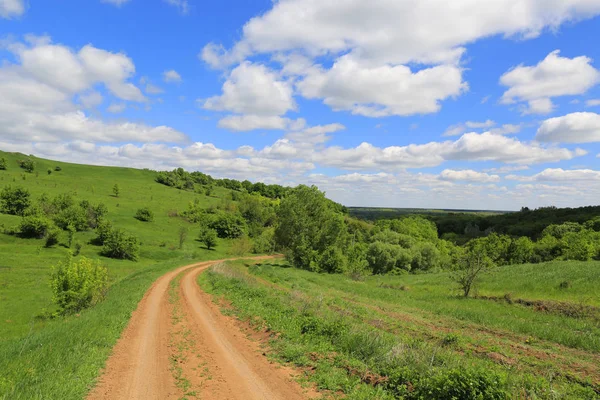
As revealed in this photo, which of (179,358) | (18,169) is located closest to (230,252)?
(179,358)

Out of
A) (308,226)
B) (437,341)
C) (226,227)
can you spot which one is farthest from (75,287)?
(226,227)

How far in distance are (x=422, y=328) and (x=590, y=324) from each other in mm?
10537

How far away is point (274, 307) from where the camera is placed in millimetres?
18719

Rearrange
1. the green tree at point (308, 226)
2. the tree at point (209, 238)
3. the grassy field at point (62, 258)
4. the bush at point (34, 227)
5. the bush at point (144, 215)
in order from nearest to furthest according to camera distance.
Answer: the grassy field at point (62, 258) < the green tree at point (308, 226) < the bush at point (34, 227) < the tree at point (209, 238) < the bush at point (144, 215)

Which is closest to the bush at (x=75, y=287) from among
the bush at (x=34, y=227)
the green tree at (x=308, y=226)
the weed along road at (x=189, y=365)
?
the weed along road at (x=189, y=365)

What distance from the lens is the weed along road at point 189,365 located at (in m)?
9.47

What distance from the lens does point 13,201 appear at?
288 feet

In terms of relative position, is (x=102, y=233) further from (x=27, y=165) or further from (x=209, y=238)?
(x=27, y=165)

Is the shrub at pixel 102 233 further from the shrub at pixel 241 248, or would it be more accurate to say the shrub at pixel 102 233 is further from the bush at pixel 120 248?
the shrub at pixel 241 248

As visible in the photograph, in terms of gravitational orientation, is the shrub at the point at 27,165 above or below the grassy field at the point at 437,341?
above

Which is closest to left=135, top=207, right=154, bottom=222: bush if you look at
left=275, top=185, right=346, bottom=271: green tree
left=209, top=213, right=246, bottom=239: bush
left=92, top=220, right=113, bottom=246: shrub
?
left=209, top=213, right=246, bottom=239: bush

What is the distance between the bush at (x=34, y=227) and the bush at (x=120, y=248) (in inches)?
550

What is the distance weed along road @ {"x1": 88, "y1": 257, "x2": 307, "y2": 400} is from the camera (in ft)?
31.1

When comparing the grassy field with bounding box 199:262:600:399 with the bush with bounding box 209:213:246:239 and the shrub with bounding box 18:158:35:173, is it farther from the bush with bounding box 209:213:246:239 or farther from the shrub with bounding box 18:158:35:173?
the shrub with bounding box 18:158:35:173
